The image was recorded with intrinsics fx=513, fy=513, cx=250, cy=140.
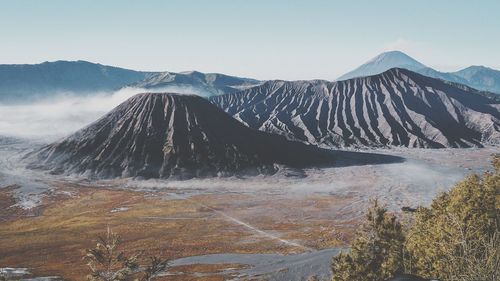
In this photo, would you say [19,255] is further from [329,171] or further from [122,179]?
[329,171]

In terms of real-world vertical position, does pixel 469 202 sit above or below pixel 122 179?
above

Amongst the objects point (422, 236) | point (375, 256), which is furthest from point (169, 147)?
point (422, 236)

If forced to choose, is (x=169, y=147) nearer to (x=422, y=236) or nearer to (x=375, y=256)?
(x=375, y=256)

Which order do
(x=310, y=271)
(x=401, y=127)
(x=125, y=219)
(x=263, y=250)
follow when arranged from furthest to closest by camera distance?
(x=401, y=127) → (x=125, y=219) → (x=263, y=250) → (x=310, y=271)

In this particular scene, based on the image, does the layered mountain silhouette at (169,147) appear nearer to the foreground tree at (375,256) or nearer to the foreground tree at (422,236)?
the foreground tree at (375,256)

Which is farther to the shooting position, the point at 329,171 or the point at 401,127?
the point at 401,127

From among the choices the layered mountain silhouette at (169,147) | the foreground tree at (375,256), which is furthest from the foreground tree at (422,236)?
the layered mountain silhouette at (169,147)

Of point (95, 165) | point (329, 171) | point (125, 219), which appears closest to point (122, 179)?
point (95, 165)

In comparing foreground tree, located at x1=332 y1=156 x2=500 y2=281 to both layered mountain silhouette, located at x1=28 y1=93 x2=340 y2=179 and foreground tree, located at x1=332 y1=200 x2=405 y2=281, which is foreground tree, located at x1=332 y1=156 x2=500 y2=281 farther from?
layered mountain silhouette, located at x1=28 y1=93 x2=340 y2=179
